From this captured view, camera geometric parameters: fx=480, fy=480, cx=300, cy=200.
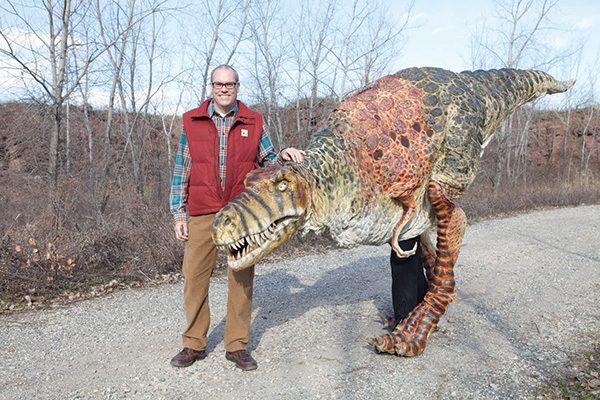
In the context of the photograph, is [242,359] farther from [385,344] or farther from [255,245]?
[255,245]

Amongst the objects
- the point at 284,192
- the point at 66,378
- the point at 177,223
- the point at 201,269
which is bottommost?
the point at 66,378

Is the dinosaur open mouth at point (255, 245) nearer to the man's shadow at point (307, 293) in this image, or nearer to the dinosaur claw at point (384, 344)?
the dinosaur claw at point (384, 344)

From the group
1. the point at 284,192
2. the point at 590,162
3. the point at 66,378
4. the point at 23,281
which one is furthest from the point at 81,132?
the point at 590,162

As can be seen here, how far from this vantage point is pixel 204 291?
3557 mm

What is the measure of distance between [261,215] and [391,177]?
39.0 inches

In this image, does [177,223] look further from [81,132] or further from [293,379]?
[81,132]

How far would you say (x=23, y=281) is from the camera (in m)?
5.56

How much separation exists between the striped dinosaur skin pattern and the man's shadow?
4.33 feet

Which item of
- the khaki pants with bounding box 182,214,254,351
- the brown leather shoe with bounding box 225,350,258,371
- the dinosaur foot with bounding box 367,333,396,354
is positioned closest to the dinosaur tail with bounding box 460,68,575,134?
the dinosaur foot with bounding box 367,333,396,354

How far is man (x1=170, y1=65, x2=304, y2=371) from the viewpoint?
11.0 ft

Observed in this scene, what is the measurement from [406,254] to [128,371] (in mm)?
2211

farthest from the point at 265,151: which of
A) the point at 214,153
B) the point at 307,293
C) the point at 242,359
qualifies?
the point at 307,293

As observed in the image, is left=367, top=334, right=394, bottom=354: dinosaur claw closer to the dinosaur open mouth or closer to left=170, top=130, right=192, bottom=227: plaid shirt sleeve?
the dinosaur open mouth

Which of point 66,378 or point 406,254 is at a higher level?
point 406,254
